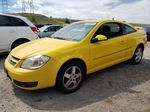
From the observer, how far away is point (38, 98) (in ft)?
8.82

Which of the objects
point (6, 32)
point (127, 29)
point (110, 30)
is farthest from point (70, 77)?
point (6, 32)

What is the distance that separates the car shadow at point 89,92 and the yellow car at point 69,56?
0.75 feet

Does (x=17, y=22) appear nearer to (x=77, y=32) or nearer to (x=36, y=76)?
(x=77, y=32)

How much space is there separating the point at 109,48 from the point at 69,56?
127cm

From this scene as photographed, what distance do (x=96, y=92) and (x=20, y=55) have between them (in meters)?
1.72

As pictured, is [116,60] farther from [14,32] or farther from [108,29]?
[14,32]

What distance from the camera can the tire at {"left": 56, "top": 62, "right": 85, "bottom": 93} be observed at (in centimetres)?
265

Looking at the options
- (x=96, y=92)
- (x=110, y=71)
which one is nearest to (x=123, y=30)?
(x=110, y=71)

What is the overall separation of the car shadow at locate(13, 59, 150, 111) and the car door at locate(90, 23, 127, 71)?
395 mm

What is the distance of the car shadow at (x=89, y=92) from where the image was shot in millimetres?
2496

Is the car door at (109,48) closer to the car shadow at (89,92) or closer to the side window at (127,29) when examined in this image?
the side window at (127,29)

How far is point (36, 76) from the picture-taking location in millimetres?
2422

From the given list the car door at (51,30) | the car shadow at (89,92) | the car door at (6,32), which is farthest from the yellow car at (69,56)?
the car door at (51,30)

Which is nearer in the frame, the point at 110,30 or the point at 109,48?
the point at 109,48
